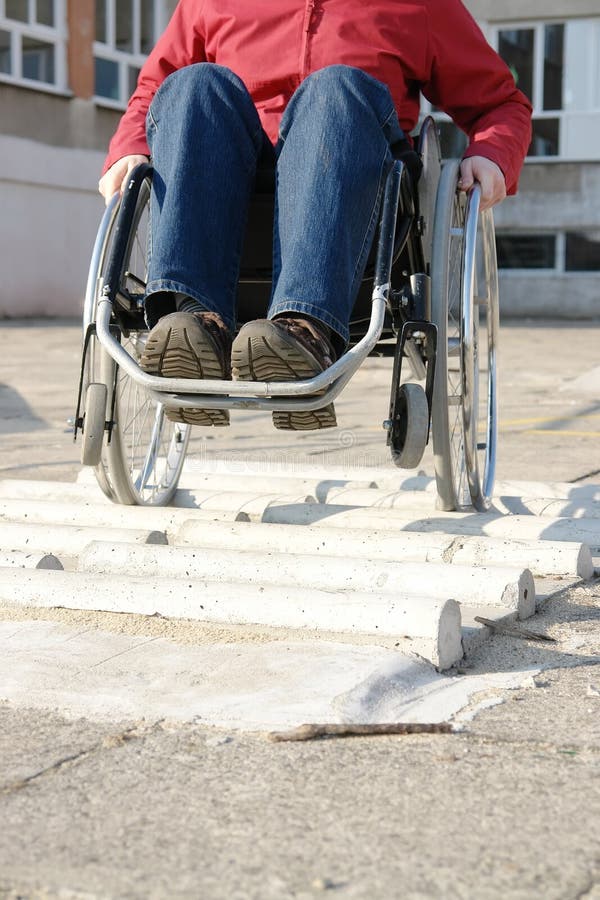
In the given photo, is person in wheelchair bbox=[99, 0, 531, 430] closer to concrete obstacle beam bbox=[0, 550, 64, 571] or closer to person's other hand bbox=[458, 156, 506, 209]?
person's other hand bbox=[458, 156, 506, 209]

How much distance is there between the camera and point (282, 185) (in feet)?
8.63

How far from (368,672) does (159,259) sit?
39.7 inches

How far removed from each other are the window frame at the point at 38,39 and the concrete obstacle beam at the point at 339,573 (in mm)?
13018

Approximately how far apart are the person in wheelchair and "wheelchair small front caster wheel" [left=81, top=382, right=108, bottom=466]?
166mm

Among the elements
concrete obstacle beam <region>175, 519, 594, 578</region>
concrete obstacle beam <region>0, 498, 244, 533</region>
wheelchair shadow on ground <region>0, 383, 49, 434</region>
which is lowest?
wheelchair shadow on ground <region>0, 383, 49, 434</region>

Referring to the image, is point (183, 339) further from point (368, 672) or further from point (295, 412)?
point (368, 672)

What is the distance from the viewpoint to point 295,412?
2590 mm

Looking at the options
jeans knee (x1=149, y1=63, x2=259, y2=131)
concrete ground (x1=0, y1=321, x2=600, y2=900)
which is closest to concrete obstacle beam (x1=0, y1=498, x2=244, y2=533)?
concrete ground (x1=0, y1=321, x2=600, y2=900)

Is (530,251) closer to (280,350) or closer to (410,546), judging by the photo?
(410,546)

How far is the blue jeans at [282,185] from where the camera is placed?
2521 mm

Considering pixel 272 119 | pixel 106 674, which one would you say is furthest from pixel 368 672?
pixel 272 119

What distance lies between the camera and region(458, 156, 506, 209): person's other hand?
3.04m

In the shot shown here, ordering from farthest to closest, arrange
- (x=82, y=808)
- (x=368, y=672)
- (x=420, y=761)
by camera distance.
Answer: (x=368, y=672)
(x=420, y=761)
(x=82, y=808)

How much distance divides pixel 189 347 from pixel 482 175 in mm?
963
